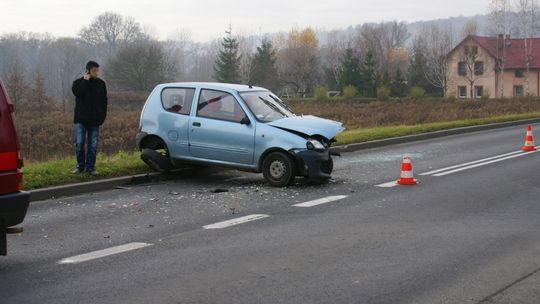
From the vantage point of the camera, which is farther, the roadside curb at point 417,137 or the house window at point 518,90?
the house window at point 518,90

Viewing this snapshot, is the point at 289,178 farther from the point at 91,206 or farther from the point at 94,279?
the point at 94,279

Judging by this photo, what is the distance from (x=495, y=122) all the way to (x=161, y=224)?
21706mm

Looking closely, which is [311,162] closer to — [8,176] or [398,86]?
[8,176]

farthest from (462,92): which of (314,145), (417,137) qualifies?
(314,145)

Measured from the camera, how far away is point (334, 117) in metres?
35.5

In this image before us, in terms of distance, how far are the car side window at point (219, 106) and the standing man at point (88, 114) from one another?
170cm

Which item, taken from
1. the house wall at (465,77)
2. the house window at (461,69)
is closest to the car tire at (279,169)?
the house wall at (465,77)

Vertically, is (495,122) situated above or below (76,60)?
below

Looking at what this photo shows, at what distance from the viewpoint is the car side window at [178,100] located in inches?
461

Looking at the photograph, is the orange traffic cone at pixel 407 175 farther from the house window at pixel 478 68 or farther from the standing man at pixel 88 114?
the house window at pixel 478 68

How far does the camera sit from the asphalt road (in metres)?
5.36

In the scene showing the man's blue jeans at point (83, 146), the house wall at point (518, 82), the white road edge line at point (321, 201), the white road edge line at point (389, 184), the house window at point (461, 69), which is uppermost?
the house window at point (461, 69)

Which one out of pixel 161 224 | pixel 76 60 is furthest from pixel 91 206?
pixel 76 60

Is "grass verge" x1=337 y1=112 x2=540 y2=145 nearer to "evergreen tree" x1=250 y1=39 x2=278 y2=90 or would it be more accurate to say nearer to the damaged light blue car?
the damaged light blue car
